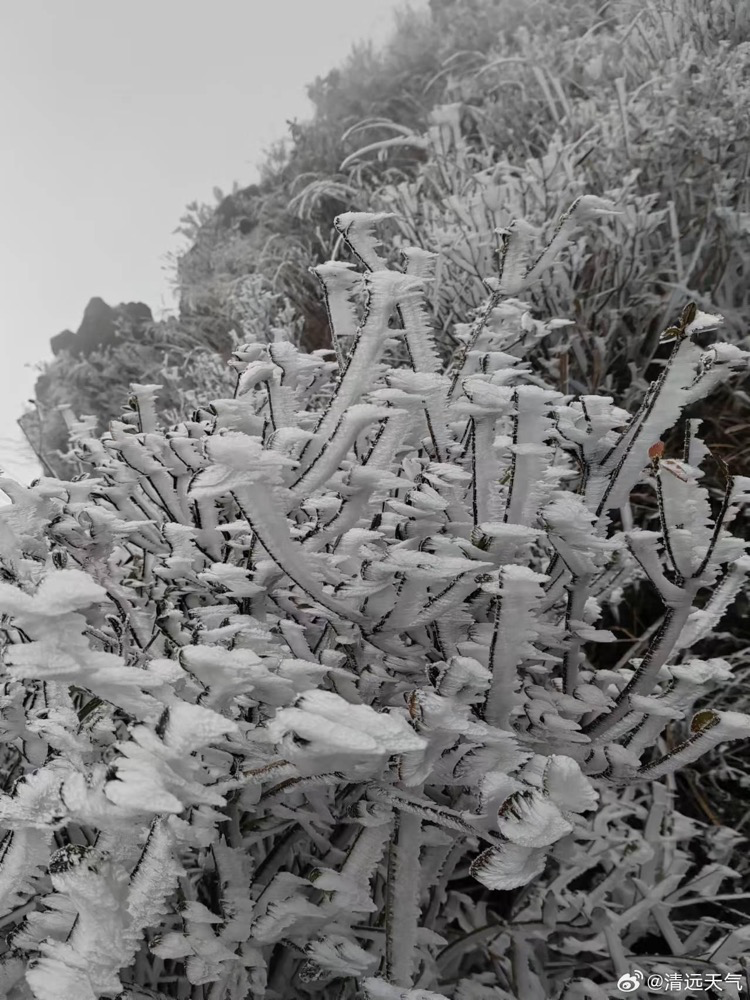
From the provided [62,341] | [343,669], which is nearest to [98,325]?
[62,341]

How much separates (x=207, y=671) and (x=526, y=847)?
23 cm

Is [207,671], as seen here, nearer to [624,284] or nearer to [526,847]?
[526,847]

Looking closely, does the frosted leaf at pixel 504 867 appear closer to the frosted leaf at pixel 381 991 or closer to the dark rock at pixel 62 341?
the frosted leaf at pixel 381 991

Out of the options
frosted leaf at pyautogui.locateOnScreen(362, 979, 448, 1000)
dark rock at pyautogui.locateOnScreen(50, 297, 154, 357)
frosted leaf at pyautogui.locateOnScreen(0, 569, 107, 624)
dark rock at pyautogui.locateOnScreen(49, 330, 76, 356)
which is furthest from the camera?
dark rock at pyautogui.locateOnScreen(49, 330, 76, 356)

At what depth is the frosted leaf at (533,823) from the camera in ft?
1.29

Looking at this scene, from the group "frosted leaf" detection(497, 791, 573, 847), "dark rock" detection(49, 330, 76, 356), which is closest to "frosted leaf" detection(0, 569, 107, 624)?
"frosted leaf" detection(497, 791, 573, 847)

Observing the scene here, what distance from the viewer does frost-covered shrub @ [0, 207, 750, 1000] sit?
1.35ft

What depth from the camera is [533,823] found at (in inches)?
15.6

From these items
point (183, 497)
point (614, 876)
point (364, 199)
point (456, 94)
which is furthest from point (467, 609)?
point (456, 94)

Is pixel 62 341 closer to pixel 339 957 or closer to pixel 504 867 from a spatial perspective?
pixel 339 957

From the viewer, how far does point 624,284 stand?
5.34 ft

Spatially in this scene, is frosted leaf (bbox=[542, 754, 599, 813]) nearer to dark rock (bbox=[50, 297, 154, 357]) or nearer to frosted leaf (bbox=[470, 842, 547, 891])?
frosted leaf (bbox=[470, 842, 547, 891])

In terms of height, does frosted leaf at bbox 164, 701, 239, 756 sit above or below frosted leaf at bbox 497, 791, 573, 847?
above

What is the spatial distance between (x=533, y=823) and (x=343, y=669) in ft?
0.70
